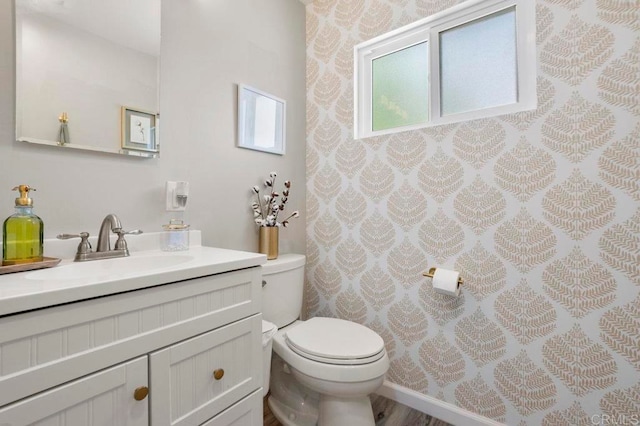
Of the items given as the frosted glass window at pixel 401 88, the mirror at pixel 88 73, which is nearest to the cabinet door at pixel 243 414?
the mirror at pixel 88 73

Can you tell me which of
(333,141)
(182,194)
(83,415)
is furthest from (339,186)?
(83,415)

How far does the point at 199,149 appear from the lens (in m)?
1.38

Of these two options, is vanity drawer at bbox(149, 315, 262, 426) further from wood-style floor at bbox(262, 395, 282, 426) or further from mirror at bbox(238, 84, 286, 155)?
mirror at bbox(238, 84, 286, 155)

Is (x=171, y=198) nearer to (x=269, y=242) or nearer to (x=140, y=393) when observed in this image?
(x=269, y=242)

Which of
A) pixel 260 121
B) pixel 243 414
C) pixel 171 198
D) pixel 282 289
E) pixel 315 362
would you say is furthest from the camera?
pixel 260 121

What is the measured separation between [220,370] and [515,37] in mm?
1746

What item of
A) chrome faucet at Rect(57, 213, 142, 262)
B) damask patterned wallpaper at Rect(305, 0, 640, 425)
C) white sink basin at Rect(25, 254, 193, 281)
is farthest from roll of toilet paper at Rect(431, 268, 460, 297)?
chrome faucet at Rect(57, 213, 142, 262)

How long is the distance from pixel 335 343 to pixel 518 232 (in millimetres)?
Answer: 889

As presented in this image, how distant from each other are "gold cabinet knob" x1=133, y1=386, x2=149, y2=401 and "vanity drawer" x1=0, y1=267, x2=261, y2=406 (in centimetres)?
9

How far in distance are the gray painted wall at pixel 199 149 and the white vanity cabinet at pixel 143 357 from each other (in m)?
0.55

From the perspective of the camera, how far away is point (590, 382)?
1090mm

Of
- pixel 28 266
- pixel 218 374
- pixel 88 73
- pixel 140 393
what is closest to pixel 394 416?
pixel 218 374

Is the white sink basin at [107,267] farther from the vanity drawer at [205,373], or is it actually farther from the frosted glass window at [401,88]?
the frosted glass window at [401,88]

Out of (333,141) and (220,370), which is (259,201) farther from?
(220,370)
